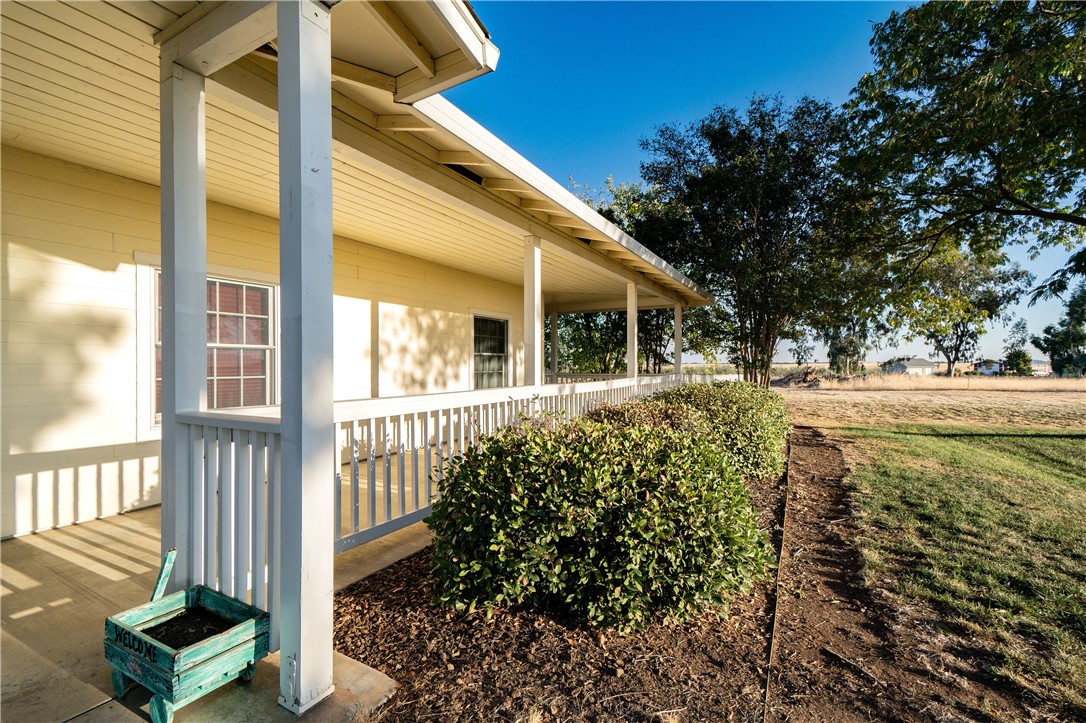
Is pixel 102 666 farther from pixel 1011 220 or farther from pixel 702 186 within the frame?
pixel 1011 220

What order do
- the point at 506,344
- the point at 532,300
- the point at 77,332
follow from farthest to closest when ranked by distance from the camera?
the point at 506,344 < the point at 532,300 < the point at 77,332

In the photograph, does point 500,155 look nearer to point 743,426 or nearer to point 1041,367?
point 743,426

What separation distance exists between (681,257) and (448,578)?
11627 millimetres

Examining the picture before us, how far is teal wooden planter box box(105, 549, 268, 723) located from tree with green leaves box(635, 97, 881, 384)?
36.5ft

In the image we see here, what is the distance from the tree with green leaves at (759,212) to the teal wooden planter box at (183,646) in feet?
36.5

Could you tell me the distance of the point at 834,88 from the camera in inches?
421

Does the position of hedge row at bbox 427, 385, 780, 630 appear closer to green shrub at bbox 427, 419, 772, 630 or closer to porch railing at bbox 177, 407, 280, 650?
green shrub at bbox 427, 419, 772, 630

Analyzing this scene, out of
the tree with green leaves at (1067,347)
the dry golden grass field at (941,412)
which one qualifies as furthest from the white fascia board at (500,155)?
the tree with green leaves at (1067,347)

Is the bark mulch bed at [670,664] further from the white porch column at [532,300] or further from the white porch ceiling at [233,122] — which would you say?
the white porch ceiling at [233,122]

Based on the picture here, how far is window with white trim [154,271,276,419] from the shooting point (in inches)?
179

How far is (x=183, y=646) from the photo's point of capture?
1860 millimetres

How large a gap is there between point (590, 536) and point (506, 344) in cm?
715

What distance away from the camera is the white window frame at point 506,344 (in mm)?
8102

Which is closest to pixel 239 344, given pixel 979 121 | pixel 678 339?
pixel 678 339
